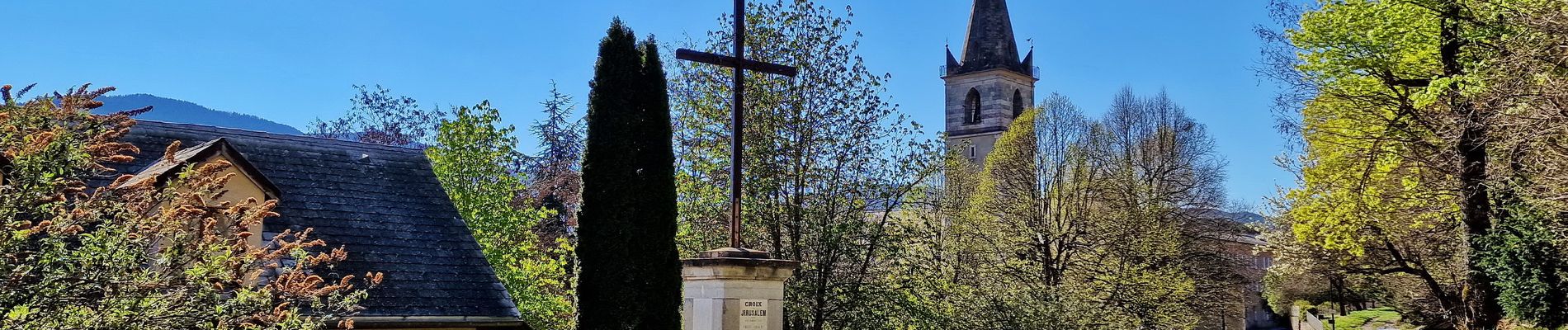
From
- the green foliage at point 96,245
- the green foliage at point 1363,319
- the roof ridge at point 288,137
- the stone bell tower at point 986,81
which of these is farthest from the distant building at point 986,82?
the green foliage at point 96,245

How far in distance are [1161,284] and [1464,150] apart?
10.6 metres

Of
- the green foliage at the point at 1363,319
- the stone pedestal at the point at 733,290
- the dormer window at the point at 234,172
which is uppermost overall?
the dormer window at the point at 234,172

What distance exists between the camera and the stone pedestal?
1027cm

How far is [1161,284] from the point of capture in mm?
28734

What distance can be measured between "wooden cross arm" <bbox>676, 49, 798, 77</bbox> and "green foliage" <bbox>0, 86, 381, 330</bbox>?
155 inches

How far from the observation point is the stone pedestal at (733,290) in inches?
404

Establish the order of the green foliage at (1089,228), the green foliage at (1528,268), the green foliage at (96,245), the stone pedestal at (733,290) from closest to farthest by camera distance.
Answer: the green foliage at (96,245) → the stone pedestal at (733,290) → the green foliage at (1528,268) → the green foliage at (1089,228)

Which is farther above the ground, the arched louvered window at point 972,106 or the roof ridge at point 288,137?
the arched louvered window at point 972,106

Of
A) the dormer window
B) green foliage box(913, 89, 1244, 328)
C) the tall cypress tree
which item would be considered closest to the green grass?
green foliage box(913, 89, 1244, 328)

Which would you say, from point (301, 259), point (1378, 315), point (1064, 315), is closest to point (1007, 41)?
point (1378, 315)

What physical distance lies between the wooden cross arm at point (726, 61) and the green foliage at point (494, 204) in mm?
8407

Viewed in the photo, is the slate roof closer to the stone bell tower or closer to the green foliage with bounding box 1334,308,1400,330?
the green foliage with bounding box 1334,308,1400,330

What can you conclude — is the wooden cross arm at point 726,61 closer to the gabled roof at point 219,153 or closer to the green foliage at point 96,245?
the green foliage at point 96,245

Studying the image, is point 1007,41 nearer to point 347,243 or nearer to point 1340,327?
point 1340,327
